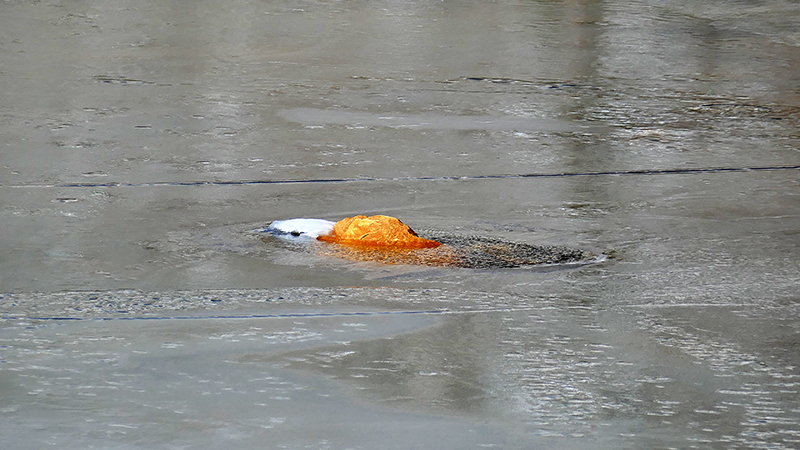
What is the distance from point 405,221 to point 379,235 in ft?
0.87

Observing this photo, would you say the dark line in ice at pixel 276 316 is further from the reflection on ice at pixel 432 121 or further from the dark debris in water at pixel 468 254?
the reflection on ice at pixel 432 121

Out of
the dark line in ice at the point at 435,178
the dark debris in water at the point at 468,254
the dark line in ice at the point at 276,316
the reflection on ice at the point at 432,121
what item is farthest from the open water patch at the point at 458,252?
the reflection on ice at the point at 432,121

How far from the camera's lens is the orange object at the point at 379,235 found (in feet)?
10.3

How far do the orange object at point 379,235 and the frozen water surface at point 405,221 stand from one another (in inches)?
7.8

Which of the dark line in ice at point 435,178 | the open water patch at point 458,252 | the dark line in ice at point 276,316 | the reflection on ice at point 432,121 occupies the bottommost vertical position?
the dark line in ice at point 435,178

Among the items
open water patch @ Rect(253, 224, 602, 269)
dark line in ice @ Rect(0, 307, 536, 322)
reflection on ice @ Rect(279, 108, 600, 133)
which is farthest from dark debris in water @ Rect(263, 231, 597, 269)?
reflection on ice @ Rect(279, 108, 600, 133)

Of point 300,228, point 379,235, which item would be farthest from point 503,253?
point 300,228

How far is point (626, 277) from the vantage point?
2791 mm

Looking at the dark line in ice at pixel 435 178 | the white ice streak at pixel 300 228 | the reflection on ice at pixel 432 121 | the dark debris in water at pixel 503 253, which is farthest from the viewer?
the reflection on ice at pixel 432 121

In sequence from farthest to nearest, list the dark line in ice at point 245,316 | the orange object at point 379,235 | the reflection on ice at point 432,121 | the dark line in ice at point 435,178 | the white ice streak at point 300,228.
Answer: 1. the reflection on ice at point 432,121
2. the dark line in ice at point 435,178
3. the white ice streak at point 300,228
4. the orange object at point 379,235
5. the dark line in ice at point 245,316

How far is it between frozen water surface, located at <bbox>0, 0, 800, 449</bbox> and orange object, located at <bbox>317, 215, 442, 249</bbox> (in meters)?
0.20

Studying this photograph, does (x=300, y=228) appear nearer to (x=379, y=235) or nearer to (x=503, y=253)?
(x=379, y=235)

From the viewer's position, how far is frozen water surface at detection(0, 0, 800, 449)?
1903mm

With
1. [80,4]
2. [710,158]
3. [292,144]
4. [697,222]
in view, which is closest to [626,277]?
[697,222]
